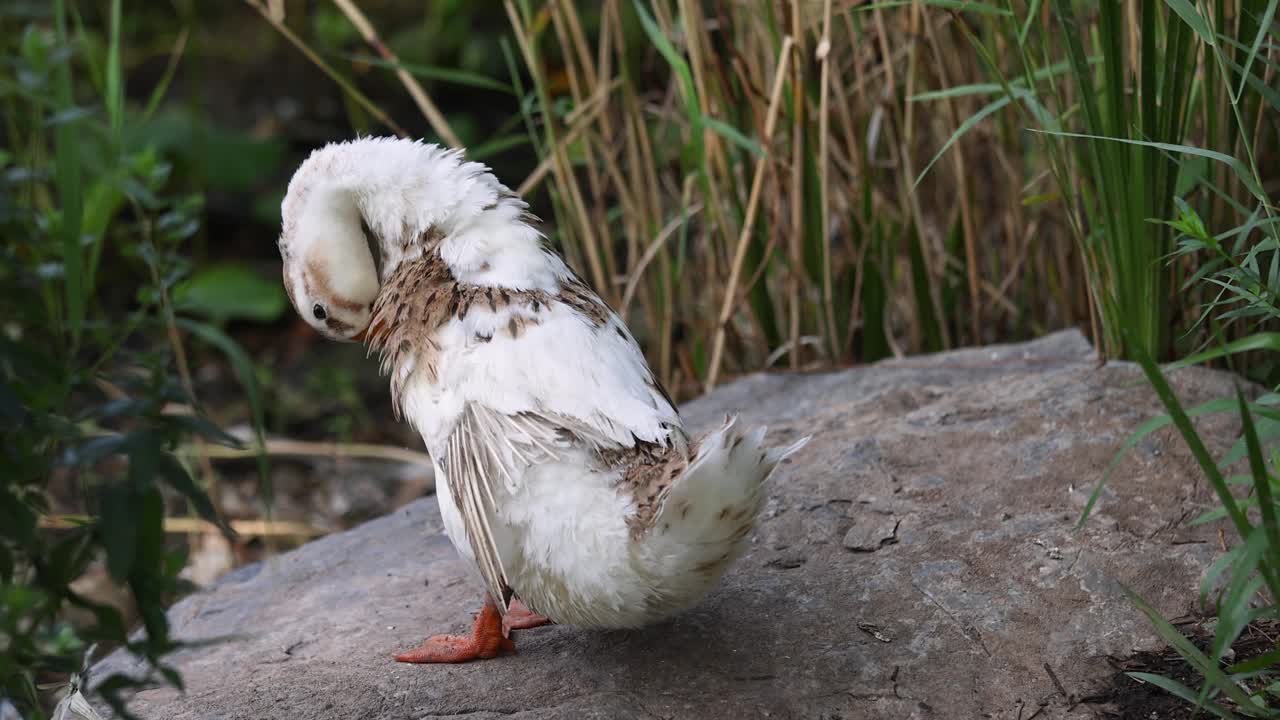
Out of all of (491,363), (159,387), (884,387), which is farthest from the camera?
(884,387)

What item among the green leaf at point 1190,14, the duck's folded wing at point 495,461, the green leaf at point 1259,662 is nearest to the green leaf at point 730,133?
the green leaf at point 1190,14

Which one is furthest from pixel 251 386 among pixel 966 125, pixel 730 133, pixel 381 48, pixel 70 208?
pixel 966 125

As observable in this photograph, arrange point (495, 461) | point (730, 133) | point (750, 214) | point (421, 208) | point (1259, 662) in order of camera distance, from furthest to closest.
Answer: point (750, 214), point (730, 133), point (421, 208), point (495, 461), point (1259, 662)

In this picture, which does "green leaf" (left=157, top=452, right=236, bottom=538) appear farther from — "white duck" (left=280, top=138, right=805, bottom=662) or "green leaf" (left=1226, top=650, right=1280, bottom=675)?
"green leaf" (left=1226, top=650, right=1280, bottom=675)

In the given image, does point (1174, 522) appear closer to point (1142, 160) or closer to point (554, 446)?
point (1142, 160)

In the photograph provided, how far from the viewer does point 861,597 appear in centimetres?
245

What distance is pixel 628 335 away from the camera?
253 centimetres

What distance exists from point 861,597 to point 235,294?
448 cm

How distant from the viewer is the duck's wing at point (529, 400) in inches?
86.0

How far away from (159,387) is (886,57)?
96.7 inches

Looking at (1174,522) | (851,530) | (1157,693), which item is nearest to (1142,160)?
(1174,522)

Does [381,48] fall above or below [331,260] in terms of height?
above

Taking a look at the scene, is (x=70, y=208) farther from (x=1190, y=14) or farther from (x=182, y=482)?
(x=1190, y=14)

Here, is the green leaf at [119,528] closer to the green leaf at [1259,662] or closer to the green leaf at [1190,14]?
the green leaf at [1259,662]
